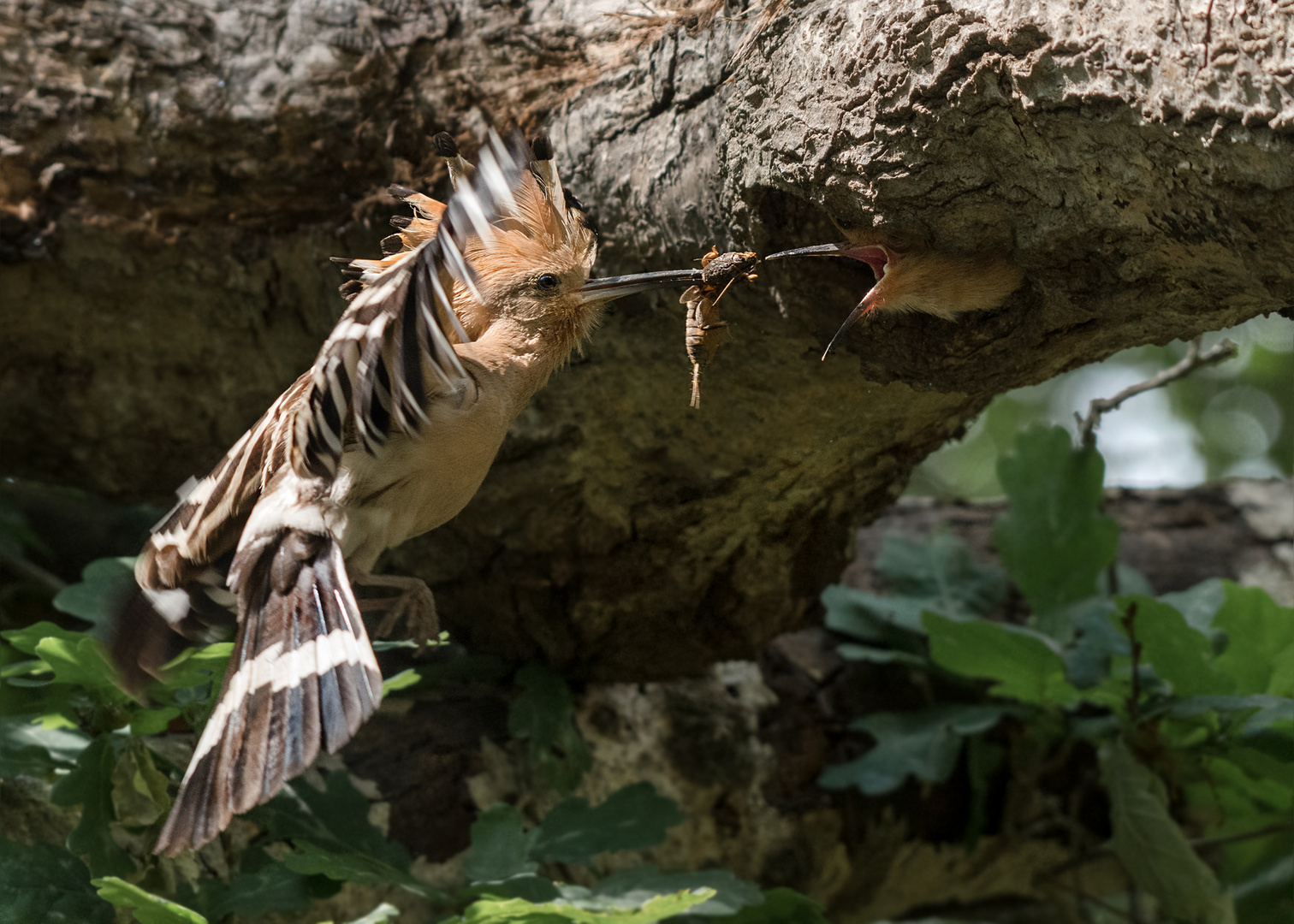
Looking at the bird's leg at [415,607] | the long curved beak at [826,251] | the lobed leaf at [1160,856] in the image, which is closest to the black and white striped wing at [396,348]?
the bird's leg at [415,607]

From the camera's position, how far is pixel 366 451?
154 centimetres

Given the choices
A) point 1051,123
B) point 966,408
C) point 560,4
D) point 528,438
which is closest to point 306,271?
point 528,438

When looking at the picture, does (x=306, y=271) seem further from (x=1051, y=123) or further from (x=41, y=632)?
(x=1051, y=123)

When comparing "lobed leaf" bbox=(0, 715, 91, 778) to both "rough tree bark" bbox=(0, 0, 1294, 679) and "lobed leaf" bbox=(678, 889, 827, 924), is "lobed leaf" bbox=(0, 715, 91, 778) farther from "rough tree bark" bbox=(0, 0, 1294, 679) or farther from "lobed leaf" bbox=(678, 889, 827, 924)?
"lobed leaf" bbox=(678, 889, 827, 924)

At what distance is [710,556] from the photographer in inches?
92.1

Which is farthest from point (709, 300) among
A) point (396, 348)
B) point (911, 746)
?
point (911, 746)

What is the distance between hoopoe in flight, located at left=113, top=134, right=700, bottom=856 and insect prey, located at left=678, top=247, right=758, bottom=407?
1.4 inches

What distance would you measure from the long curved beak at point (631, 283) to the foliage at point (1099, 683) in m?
1.18

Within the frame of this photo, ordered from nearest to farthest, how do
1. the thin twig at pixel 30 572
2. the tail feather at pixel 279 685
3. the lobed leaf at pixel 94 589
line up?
the tail feather at pixel 279 685, the lobed leaf at pixel 94 589, the thin twig at pixel 30 572

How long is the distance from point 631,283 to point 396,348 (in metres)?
0.38

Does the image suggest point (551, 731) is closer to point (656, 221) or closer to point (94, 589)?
point (94, 589)

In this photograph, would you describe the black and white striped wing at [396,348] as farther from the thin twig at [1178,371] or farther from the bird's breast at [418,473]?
the thin twig at [1178,371]

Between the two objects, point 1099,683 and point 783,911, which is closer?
point 783,911

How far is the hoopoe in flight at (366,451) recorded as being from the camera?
4.54ft
